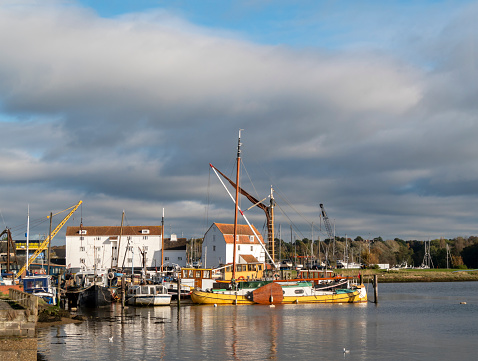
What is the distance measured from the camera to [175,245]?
14700cm

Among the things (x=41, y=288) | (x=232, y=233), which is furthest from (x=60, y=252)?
(x=41, y=288)

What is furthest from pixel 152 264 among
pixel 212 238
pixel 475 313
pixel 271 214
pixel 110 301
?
pixel 475 313

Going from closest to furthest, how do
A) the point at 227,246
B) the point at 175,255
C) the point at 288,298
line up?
the point at 288,298
the point at 227,246
the point at 175,255

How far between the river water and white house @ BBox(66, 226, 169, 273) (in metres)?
71.0

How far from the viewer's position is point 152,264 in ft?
469

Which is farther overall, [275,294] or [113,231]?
[113,231]

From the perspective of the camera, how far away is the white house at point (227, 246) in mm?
128000

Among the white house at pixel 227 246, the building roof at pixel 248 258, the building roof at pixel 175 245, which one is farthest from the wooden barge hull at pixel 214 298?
the building roof at pixel 175 245

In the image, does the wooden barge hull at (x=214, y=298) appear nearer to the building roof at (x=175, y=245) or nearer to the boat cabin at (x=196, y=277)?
the boat cabin at (x=196, y=277)

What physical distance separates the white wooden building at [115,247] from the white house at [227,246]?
14.0 m

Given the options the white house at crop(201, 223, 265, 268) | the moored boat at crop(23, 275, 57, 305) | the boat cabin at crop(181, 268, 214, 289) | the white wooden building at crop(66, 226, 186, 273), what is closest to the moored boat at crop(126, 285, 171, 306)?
the moored boat at crop(23, 275, 57, 305)

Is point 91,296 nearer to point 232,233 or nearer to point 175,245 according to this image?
point 232,233

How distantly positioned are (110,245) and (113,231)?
11.6 ft

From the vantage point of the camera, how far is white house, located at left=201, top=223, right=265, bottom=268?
128m
